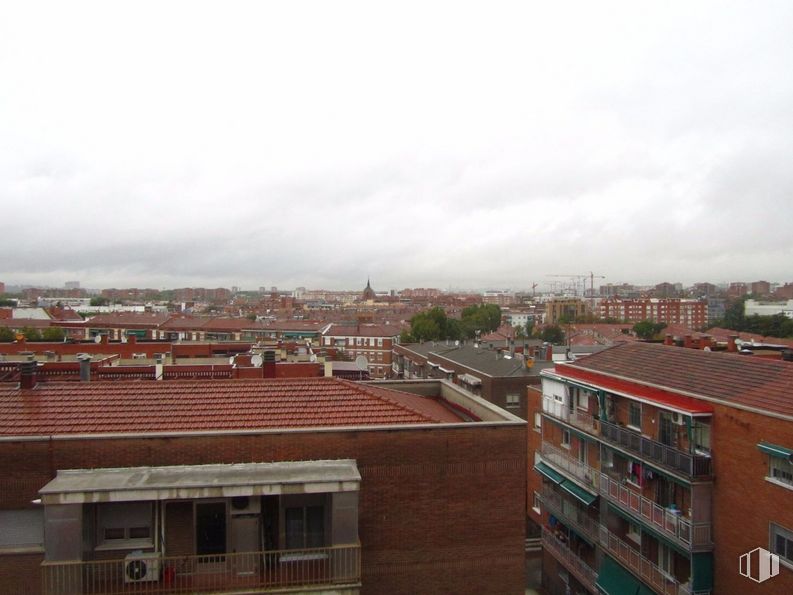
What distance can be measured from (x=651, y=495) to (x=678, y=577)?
7.13 feet

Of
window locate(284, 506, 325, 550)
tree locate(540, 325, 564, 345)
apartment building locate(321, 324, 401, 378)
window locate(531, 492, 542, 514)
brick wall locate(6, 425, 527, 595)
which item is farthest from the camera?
tree locate(540, 325, 564, 345)

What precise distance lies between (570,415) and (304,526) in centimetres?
1470

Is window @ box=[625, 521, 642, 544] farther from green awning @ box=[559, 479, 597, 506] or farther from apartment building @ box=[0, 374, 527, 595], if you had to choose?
apartment building @ box=[0, 374, 527, 595]

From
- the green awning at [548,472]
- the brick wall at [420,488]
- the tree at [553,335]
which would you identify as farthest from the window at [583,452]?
the tree at [553,335]

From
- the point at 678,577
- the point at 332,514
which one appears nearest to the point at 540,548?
the point at 678,577

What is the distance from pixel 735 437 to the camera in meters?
14.5

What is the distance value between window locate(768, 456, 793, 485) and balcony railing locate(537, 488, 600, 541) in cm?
712

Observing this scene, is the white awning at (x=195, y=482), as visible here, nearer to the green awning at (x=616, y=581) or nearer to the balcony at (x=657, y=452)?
the balcony at (x=657, y=452)

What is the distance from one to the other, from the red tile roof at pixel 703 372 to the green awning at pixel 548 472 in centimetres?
393

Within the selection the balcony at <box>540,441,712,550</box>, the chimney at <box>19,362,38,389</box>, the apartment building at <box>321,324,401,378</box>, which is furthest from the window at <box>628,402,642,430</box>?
the apartment building at <box>321,324,401,378</box>

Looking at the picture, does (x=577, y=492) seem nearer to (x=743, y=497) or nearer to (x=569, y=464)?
(x=569, y=464)

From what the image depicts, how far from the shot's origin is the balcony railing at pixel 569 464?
19703 mm

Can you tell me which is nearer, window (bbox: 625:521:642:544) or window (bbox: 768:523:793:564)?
window (bbox: 768:523:793:564)

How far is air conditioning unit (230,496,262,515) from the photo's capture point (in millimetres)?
9274
